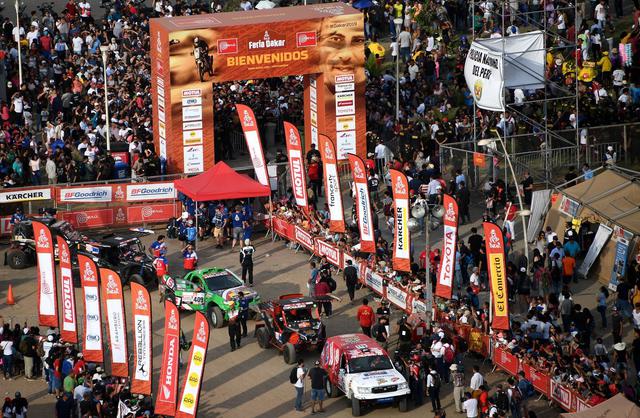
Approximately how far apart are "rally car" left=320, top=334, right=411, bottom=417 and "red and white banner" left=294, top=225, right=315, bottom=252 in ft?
31.5

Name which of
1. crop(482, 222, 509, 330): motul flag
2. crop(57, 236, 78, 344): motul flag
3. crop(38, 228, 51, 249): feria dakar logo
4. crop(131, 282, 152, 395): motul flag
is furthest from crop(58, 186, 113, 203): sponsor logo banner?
crop(482, 222, 509, 330): motul flag

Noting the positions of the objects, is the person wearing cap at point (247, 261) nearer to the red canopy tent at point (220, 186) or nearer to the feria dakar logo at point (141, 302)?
the red canopy tent at point (220, 186)

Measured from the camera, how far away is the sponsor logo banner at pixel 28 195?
51094mm

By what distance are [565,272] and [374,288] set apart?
543 centimetres

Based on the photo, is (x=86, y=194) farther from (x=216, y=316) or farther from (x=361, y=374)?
(x=361, y=374)

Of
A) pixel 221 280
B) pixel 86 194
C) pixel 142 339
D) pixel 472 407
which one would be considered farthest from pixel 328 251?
pixel 472 407

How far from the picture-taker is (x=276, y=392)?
3947 centimetres

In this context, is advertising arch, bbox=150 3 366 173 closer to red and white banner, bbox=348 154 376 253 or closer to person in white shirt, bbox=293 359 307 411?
red and white banner, bbox=348 154 376 253

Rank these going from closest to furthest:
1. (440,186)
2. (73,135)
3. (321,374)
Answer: (321,374)
(440,186)
(73,135)

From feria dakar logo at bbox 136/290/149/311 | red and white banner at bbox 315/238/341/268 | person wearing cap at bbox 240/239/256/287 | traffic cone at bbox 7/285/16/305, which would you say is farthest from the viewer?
red and white banner at bbox 315/238/341/268

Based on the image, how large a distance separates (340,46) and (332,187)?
28.4 ft

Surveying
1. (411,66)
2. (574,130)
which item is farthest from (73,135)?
(574,130)

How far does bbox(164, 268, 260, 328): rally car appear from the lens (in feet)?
141

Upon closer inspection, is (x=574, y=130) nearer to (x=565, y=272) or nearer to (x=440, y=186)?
(x=440, y=186)
